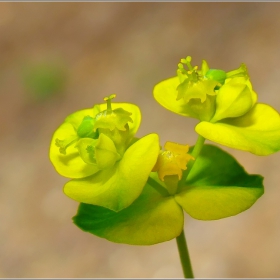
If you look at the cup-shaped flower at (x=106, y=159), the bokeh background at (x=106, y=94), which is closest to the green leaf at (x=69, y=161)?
the cup-shaped flower at (x=106, y=159)

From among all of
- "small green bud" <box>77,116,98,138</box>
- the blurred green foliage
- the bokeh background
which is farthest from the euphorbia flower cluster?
the blurred green foliage

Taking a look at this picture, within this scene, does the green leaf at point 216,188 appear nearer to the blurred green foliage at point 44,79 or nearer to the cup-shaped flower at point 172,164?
the cup-shaped flower at point 172,164

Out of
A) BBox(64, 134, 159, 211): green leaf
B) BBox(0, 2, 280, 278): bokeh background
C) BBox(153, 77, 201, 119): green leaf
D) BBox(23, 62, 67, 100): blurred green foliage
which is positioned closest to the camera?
BBox(64, 134, 159, 211): green leaf

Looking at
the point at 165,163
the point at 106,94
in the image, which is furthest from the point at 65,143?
the point at 106,94

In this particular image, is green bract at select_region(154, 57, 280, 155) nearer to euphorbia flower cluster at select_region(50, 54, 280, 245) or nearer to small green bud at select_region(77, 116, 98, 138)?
euphorbia flower cluster at select_region(50, 54, 280, 245)

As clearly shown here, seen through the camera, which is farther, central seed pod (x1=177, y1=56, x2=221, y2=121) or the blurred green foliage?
the blurred green foliage

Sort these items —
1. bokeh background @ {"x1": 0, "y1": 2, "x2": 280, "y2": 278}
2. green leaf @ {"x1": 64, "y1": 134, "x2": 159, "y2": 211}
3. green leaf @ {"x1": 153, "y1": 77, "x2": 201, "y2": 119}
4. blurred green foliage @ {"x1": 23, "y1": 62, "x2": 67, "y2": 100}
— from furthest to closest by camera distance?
blurred green foliage @ {"x1": 23, "y1": 62, "x2": 67, "y2": 100}
bokeh background @ {"x1": 0, "y1": 2, "x2": 280, "y2": 278}
green leaf @ {"x1": 153, "y1": 77, "x2": 201, "y2": 119}
green leaf @ {"x1": 64, "y1": 134, "x2": 159, "y2": 211}
